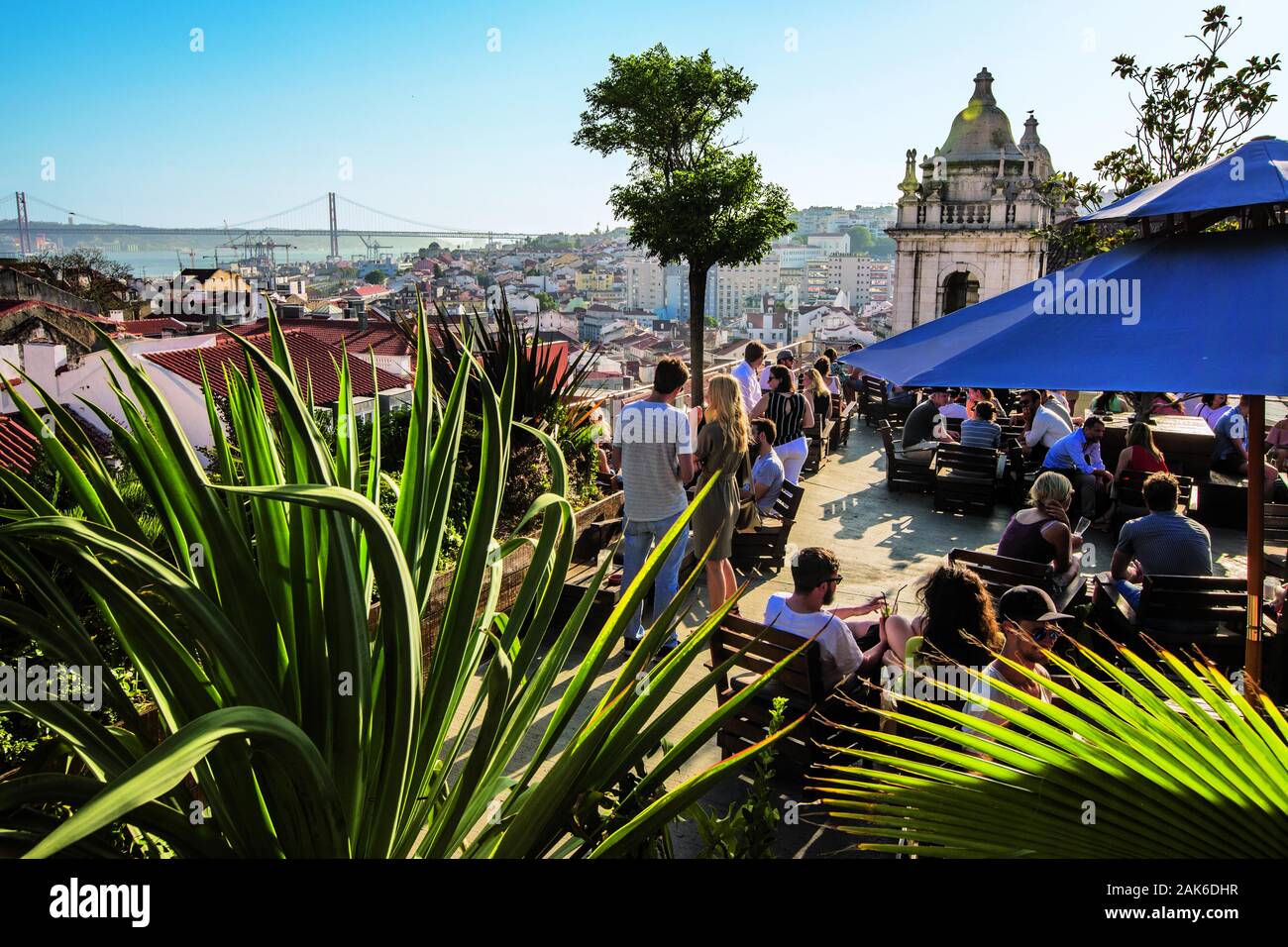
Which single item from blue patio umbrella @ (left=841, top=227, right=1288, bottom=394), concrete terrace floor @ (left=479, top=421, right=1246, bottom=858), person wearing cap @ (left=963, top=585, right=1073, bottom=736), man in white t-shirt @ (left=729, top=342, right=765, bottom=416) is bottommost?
concrete terrace floor @ (left=479, top=421, right=1246, bottom=858)

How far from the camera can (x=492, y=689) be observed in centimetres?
196

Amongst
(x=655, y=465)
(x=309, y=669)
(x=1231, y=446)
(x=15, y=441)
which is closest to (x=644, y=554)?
(x=655, y=465)

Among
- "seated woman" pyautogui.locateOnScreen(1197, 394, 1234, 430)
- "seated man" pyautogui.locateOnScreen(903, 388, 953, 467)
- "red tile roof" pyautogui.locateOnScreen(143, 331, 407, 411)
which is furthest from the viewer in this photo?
"red tile roof" pyautogui.locateOnScreen(143, 331, 407, 411)

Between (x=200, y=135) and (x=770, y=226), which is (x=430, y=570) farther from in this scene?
(x=200, y=135)

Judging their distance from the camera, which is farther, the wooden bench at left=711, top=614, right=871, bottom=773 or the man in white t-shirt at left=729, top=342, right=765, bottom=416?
the man in white t-shirt at left=729, top=342, right=765, bottom=416

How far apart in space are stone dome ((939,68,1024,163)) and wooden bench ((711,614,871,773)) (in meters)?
23.1

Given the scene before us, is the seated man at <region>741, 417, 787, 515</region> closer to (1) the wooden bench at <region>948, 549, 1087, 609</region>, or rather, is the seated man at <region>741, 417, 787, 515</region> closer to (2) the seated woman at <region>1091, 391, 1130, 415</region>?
(1) the wooden bench at <region>948, 549, 1087, 609</region>

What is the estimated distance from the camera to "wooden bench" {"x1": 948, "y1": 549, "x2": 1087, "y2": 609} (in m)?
4.94

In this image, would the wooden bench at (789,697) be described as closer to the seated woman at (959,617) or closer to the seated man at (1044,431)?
the seated woman at (959,617)

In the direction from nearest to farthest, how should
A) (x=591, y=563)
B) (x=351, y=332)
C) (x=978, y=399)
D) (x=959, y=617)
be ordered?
1. (x=959, y=617)
2. (x=591, y=563)
3. (x=978, y=399)
4. (x=351, y=332)

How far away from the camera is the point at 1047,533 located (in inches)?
200

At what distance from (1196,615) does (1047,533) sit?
0.76 meters

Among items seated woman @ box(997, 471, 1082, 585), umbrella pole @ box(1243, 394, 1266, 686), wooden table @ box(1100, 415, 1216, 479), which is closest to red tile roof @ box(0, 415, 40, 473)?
seated woman @ box(997, 471, 1082, 585)

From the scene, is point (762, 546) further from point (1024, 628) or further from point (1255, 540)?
point (1255, 540)
